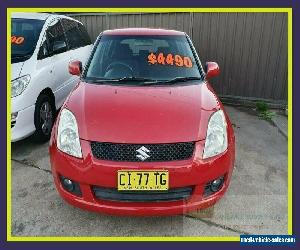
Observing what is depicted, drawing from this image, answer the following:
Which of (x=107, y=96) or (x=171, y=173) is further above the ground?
(x=107, y=96)

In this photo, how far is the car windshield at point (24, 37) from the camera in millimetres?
4099

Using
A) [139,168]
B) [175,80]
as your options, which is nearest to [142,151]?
[139,168]

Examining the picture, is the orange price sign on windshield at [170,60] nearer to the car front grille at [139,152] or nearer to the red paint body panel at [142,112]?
the red paint body panel at [142,112]

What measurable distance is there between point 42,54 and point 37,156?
1.37 metres

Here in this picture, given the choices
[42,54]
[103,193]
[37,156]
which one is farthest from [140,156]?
[42,54]

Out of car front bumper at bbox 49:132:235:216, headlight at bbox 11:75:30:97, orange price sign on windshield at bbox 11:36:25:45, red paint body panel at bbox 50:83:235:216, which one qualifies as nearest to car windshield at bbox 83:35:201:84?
red paint body panel at bbox 50:83:235:216

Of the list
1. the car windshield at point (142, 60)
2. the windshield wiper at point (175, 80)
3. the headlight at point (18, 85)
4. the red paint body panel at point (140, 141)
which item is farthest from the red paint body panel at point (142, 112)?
the headlight at point (18, 85)

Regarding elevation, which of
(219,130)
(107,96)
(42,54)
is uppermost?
(42,54)

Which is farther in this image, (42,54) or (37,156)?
(42,54)

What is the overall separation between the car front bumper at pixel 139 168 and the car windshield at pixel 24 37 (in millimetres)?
2082

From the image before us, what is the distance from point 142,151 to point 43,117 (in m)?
2.29

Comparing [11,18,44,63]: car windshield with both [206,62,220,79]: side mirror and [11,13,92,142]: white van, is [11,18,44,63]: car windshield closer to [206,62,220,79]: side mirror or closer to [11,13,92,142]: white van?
[11,13,92,142]: white van

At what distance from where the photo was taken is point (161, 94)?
9.82 ft

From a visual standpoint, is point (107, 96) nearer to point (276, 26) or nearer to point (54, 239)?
point (54, 239)
